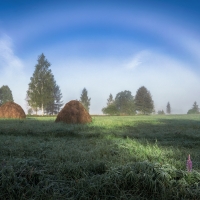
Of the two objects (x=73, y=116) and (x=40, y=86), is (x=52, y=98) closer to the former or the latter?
(x=40, y=86)

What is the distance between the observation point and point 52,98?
138 feet

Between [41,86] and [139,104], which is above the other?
[41,86]

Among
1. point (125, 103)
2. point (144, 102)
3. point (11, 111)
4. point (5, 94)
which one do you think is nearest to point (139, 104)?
point (144, 102)

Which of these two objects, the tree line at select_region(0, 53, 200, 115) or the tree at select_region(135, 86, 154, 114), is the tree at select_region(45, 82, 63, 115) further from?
the tree at select_region(135, 86, 154, 114)

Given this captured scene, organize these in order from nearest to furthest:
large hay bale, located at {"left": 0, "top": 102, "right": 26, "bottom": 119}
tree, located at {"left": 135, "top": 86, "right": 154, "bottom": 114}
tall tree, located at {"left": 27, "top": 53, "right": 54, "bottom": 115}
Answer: large hay bale, located at {"left": 0, "top": 102, "right": 26, "bottom": 119} → tall tree, located at {"left": 27, "top": 53, "right": 54, "bottom": 115} → tree, located at {"left": 135, "top": 86, "right": 154, "bottom": 114}

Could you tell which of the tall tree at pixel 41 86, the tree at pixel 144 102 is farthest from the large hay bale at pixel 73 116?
the tree at pixel 144 102

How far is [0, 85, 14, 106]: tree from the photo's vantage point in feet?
172

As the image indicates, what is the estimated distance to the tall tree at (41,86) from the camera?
133 feet

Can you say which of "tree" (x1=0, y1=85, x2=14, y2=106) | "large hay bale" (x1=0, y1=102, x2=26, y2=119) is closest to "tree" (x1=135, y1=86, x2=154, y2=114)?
"tree" (x1=0, y1=85, x2=14, y2=106)

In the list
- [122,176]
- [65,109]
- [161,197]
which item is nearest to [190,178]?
A: [161,197]

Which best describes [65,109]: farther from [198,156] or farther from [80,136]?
[198,156]

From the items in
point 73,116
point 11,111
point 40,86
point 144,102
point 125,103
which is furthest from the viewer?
point 125,103

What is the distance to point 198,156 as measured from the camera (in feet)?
18.4

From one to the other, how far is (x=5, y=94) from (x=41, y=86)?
676 inches
